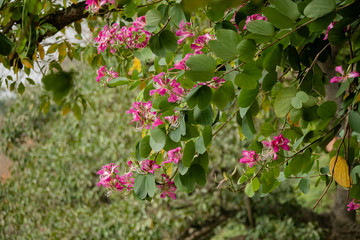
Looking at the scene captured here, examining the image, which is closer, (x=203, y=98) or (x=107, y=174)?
(x=203, y=98)

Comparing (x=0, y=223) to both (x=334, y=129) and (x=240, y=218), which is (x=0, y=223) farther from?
(x=334, y=129)

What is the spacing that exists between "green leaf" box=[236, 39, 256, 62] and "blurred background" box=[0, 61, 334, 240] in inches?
95.1

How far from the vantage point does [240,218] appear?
3.64 meters

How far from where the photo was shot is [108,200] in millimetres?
3850

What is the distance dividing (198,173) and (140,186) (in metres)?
0.13

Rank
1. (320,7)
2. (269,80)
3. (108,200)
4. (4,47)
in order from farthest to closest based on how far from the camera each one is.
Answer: (108,200) → (269,80) → (320,7) → (4,47)

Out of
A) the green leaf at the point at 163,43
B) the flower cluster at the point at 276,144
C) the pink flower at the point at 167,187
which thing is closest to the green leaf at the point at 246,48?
the green leaf at the point at 163,43

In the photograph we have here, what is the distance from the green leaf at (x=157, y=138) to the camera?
92 centimetres

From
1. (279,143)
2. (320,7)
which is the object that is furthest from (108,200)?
(320,7)

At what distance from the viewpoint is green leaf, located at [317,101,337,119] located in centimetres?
90

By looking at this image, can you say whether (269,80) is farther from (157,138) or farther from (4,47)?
(4,47)

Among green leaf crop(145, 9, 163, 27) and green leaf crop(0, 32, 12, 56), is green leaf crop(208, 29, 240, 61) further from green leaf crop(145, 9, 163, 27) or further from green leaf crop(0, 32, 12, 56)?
green leaf crop(0, 32, 12, 56)

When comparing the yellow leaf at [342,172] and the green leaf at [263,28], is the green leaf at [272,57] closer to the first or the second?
the green leaf at [263,28]

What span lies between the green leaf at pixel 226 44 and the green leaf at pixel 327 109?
0.85 ft
